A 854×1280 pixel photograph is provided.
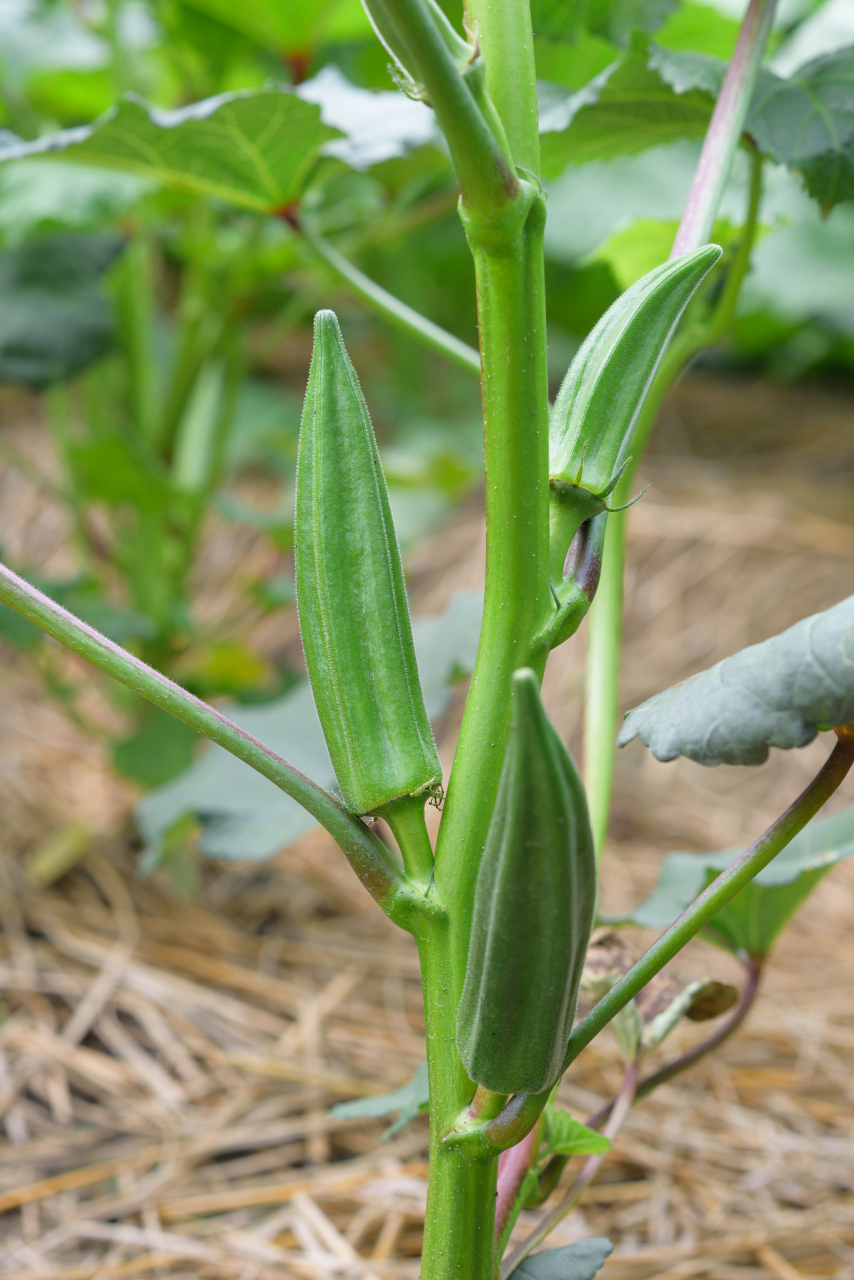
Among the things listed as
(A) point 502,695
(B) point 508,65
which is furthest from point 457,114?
(A) point 502,695

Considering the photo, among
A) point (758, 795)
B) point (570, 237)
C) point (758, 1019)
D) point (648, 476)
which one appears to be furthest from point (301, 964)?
point (570, 237)

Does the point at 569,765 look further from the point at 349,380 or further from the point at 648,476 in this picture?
the point at 648,476

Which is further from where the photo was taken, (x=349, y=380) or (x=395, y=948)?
(x=395, y=948)

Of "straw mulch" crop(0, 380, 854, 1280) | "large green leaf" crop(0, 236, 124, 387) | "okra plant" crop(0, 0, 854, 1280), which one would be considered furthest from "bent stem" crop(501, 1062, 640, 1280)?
"large green leaf" crop(0, 236, 124, 387)

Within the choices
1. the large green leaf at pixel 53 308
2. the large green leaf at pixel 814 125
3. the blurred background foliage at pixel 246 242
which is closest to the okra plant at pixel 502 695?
the large green leaf at pixel 814 125

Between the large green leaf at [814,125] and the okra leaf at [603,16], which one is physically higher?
the okra leaf at [603,16]

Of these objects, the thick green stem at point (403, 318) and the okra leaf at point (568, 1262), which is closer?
the okra leaf at point (568, 1262)

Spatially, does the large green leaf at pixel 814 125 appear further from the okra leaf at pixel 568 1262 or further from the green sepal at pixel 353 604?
the okra leaf at pixel 568 1262
